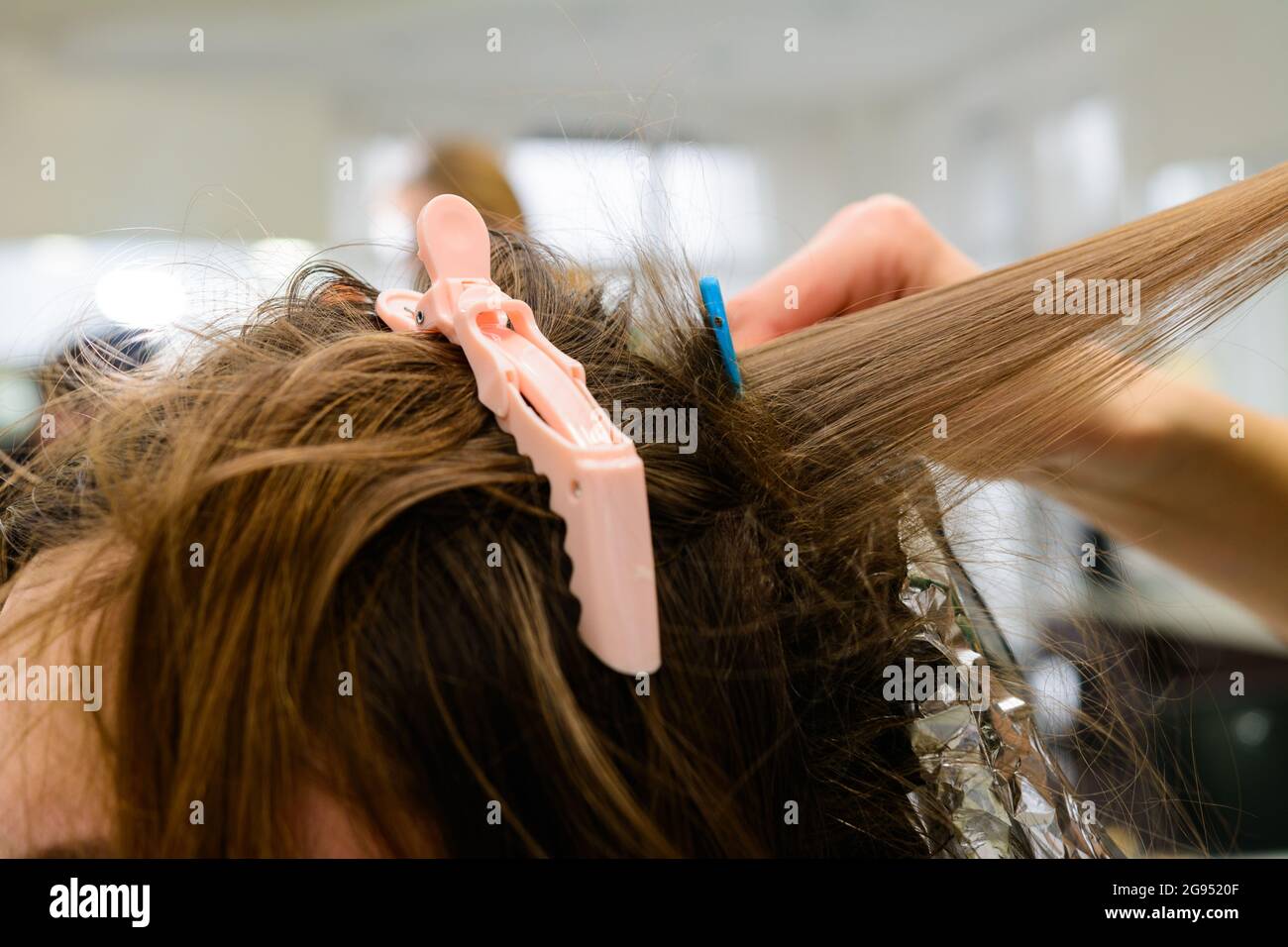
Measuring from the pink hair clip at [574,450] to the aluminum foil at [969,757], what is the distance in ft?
0.62

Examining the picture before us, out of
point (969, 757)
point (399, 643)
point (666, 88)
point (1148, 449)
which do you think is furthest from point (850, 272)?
point (666, 88)

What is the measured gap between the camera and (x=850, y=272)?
0.76 metres

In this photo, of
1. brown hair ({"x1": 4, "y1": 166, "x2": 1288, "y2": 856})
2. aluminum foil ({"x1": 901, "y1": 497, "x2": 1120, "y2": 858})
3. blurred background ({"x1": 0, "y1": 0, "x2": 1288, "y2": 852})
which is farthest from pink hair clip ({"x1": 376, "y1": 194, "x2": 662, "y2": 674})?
blurred background ({"x1": 0, "y1": 0, "x2": 1288, "y2": 852})

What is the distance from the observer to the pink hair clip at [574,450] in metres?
0.36

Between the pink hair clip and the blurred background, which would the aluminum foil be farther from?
the blurred background

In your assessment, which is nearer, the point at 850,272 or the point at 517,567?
the point at 517,567

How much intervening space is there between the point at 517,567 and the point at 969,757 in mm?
288

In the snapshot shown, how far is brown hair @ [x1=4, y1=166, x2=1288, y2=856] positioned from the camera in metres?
0.38

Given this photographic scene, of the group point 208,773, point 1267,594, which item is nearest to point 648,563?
point 208,773

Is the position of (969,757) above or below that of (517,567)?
below

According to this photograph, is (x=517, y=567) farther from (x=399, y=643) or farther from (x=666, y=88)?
(x=666, y=88)

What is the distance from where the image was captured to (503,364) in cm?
40

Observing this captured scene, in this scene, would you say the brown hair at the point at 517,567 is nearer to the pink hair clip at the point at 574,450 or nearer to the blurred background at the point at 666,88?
the pink hair clip at the point at 574,450

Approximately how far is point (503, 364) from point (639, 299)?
16 centimetres
